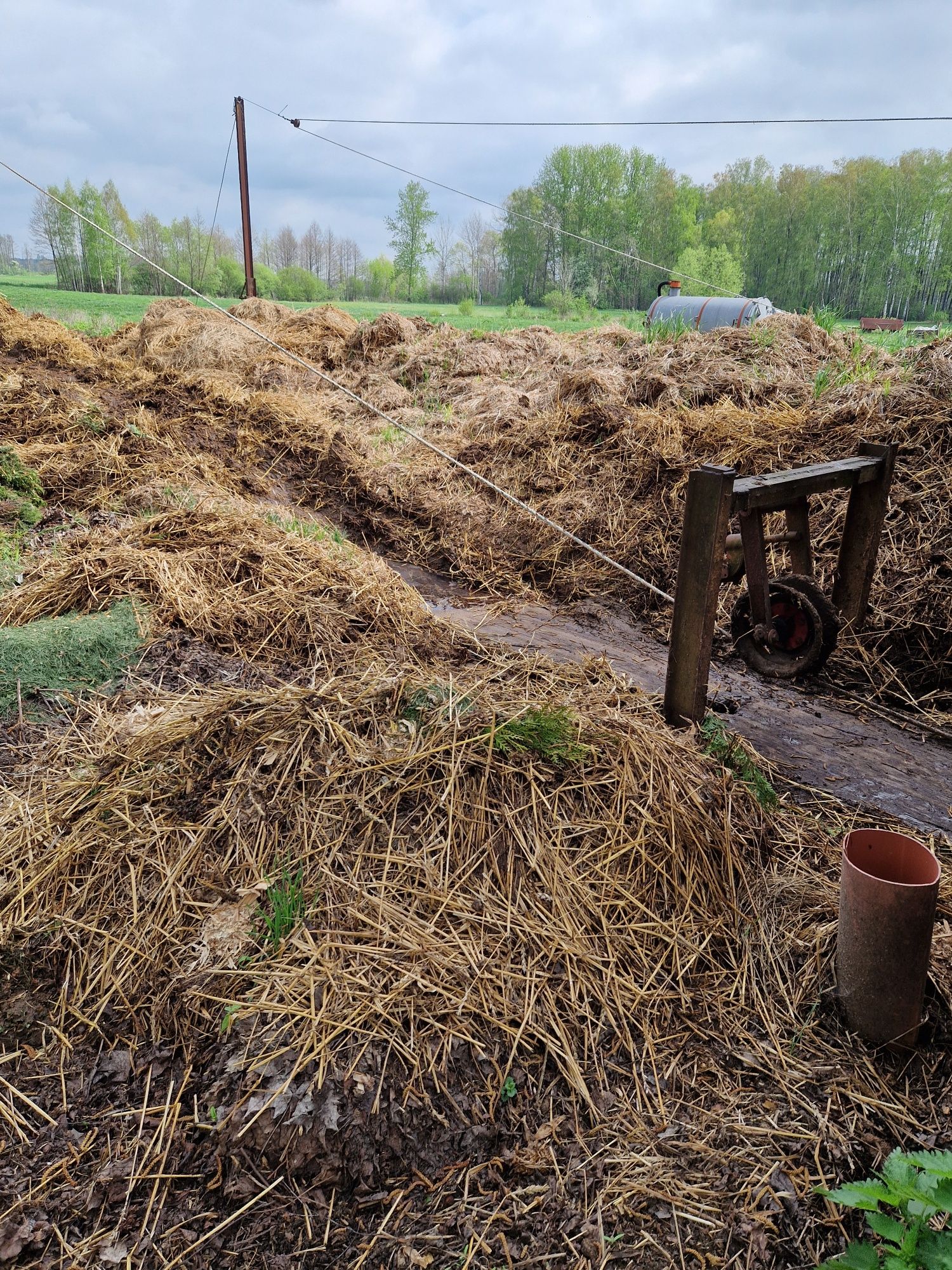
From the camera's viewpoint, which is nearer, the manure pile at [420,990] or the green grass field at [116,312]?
the manure pile at [420,990]

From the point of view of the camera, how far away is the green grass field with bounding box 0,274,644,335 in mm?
18250

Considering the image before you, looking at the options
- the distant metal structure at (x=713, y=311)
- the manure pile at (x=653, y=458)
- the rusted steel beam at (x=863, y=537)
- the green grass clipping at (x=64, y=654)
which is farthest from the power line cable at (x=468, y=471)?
the distant metal structure at (x=713, y=311)

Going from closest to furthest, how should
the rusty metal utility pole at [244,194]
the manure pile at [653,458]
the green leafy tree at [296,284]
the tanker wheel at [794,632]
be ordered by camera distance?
1. the tanker wheel at [794,632]
2. the manure pile at [653,458]
3. the rusty metal utility pole at [244,194]
4. the green leafy tree at [296,284]

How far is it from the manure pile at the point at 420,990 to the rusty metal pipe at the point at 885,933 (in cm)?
9

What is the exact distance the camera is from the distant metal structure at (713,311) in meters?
13.2

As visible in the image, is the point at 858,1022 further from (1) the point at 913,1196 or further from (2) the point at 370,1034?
(2) the point at 370,1034

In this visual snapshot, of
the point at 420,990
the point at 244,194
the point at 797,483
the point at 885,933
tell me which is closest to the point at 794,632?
the point at 797,483

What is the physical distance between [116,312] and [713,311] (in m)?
20.0

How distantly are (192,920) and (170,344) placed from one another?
10973 mm

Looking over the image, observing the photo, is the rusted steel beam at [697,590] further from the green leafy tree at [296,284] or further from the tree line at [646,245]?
the green leafy tree at [296,284]

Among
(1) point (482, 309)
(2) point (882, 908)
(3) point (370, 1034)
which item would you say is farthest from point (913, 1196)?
(1) point (482, 309)

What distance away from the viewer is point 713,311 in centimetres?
1363

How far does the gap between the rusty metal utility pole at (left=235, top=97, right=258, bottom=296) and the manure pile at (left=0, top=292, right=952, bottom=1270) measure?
1638cm

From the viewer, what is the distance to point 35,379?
23.8 feet
